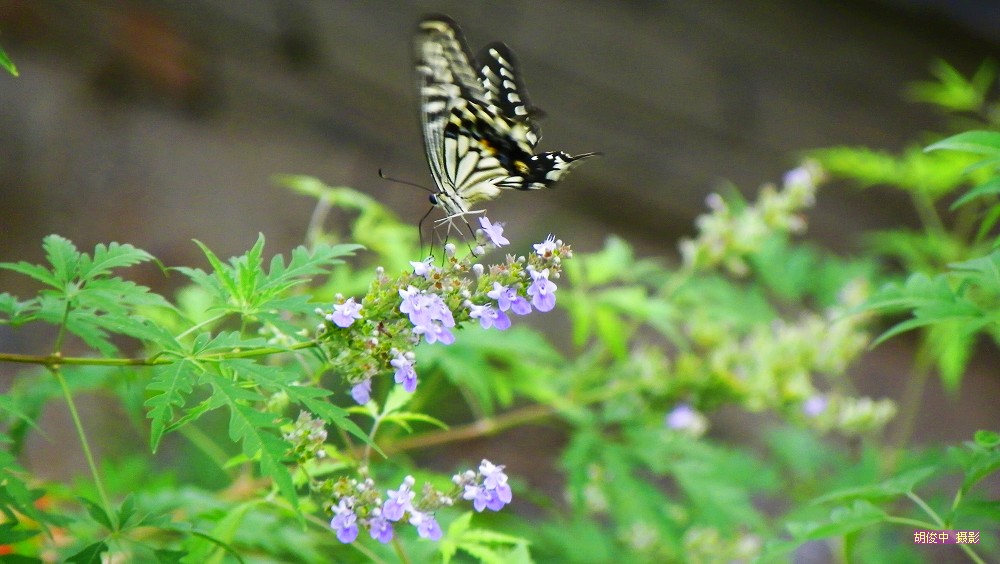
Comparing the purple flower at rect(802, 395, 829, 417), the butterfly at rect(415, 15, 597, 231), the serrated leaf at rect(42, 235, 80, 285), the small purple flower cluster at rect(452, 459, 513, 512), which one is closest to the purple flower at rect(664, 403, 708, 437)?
the purple flower at rect(802, 395, 829, 417)

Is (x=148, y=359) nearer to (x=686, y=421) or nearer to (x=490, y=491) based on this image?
(x=490, y=491)

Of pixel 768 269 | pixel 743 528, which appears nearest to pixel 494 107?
pixel 768 269

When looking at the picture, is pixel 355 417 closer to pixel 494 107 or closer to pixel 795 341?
pixel 795 341

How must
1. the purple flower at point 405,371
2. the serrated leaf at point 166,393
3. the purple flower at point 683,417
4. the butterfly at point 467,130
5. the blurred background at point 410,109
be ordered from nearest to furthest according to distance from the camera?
the serrated leaf at point 166,393
the purple flower at point 405,371
the butterfly at point 467,130
the purple flower at point 683,417
the blurred background at point 410,109

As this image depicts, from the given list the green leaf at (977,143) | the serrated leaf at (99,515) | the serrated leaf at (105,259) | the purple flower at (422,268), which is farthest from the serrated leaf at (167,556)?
the green leaf at (977,143)

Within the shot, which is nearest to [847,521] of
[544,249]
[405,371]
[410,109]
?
[544,249]

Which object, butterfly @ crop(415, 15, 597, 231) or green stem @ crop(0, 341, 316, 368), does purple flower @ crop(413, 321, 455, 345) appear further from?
butterfly @ crop(415, 15, 597, 231)

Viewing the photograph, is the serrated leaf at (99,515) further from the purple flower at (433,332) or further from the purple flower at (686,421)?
the purple flower at (686,421)
